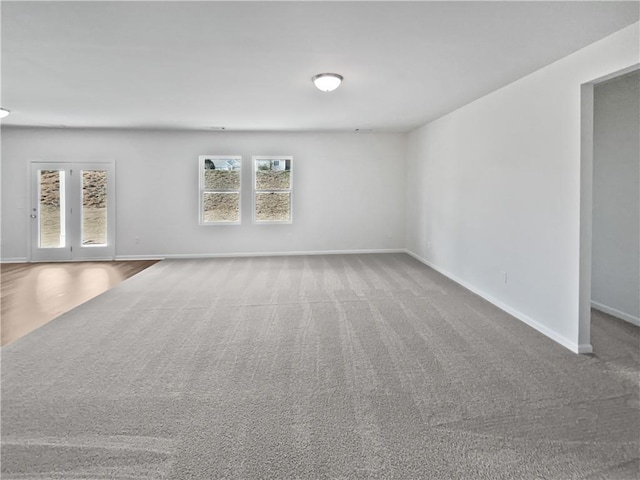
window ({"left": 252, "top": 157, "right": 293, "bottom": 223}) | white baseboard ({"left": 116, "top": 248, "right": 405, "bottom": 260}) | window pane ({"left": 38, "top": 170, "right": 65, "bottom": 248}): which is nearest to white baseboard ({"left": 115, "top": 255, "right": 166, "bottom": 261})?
white baseboard ({"left": 116, "top": 248, "right": 405, "bottom": 260})

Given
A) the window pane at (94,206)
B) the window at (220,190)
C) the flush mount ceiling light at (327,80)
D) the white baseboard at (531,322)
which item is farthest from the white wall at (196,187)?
the flush mount ceiling light at (327,80)

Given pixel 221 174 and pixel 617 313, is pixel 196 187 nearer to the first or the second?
pixel 221 174

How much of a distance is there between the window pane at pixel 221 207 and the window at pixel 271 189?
39 centimetres

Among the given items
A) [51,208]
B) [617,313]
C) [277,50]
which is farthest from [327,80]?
[51,208]

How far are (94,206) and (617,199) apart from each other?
8.23 meters

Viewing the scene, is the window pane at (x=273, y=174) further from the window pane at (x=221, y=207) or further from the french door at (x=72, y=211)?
the french door at (x=72, y=211)

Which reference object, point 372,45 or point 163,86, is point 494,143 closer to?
point 372,45

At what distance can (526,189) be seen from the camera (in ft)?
11.8

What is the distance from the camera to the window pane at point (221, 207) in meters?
7.26

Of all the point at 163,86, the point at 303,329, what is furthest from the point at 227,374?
the point at 163,86

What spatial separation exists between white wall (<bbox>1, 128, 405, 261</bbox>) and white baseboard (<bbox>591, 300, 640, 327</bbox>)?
13.2 ft

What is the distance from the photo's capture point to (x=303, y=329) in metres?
3.39

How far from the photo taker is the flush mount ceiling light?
140 inches

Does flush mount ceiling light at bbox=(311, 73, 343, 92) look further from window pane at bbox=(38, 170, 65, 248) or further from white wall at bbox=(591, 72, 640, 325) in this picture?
window pane at bbox=(38, 170, 65, 248)
